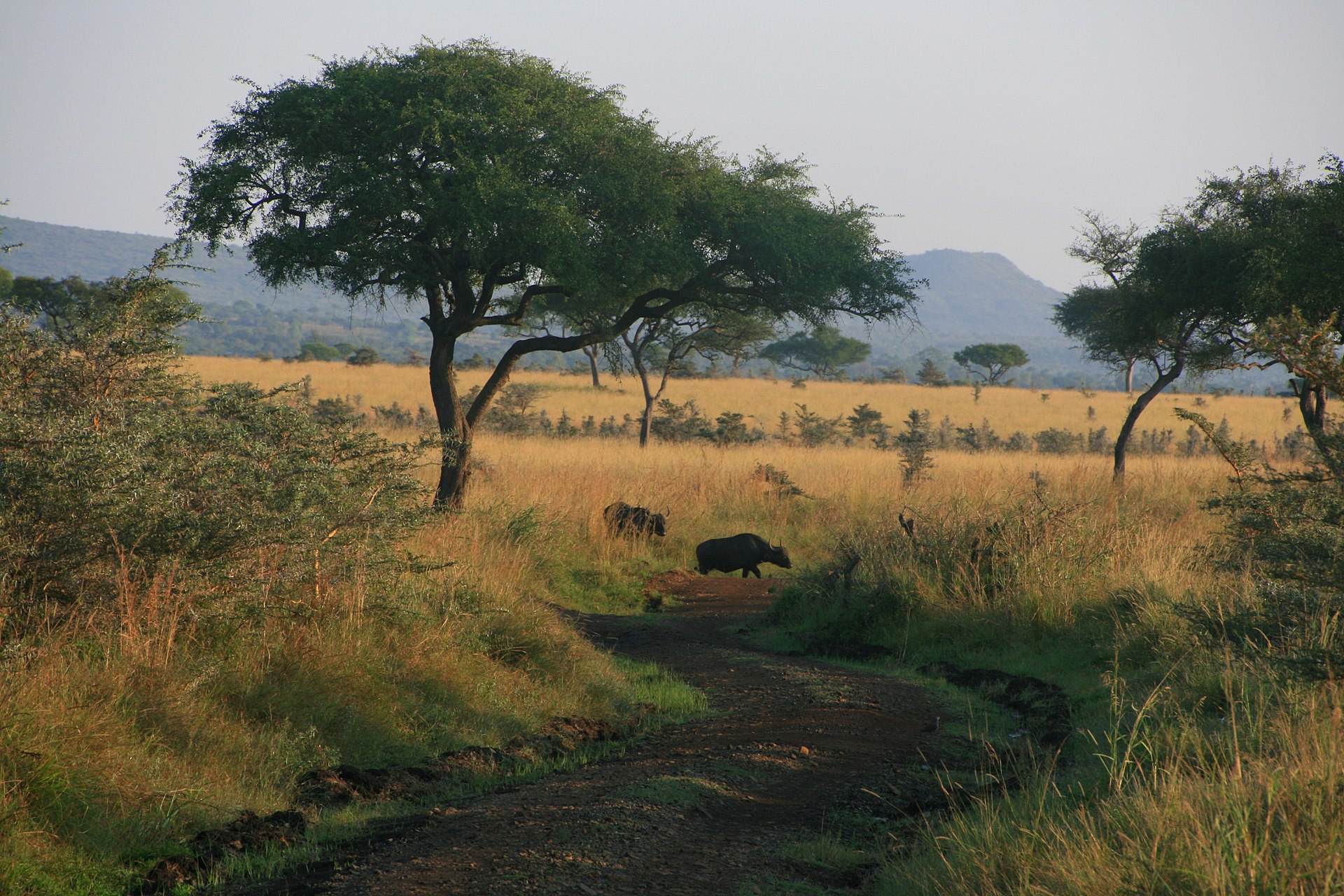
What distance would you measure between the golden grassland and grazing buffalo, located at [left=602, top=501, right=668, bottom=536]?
21069 mm

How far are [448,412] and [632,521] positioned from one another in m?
2.79

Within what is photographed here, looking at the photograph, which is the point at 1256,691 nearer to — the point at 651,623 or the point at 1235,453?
the point at 1235,453

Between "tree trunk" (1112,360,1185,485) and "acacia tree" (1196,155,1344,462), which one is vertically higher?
"acacia tree" (1196,155,1344,462)

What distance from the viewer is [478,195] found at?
36.3 feet

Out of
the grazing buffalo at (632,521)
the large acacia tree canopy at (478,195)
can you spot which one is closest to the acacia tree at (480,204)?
the large acacia tree canopy at (478,195)

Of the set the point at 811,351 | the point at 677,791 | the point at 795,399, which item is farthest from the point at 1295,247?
the point at 811,351

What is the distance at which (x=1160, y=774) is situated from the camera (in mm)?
4250

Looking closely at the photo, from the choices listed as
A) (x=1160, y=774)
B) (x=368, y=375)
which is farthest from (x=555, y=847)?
(x=368, y=375)

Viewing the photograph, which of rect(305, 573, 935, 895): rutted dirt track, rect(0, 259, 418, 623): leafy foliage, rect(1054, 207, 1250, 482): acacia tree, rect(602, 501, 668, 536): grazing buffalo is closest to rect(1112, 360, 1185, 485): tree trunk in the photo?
rect(1054, 207, 1250, 482): acacia tree

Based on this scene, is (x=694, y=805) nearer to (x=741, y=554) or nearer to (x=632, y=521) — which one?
(x=741, y=554)

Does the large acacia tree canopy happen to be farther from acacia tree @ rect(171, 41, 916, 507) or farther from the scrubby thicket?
the scrubby thicket

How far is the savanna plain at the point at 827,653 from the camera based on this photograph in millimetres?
3396

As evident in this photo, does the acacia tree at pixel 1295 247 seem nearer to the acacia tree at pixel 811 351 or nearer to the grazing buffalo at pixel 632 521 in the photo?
the grazing buffalo at pixel 632 521

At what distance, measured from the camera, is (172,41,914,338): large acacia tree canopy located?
11359mm
